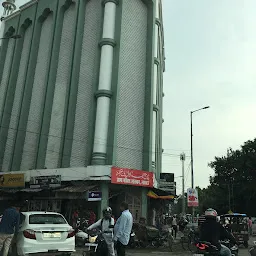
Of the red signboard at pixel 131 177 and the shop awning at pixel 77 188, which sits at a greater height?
the red signboard at pixel 131 177

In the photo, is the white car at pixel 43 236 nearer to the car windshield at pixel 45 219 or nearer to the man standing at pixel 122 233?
the car windshield at pixel 45 219

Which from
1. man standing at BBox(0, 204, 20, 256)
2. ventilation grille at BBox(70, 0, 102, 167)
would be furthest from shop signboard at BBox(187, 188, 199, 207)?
man standing at BBox(0, 204, 20, 256)

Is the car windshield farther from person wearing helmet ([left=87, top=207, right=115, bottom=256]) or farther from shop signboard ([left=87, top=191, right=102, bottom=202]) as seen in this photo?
shop signboard ([left=87, top=191, right=102, bottom=202])

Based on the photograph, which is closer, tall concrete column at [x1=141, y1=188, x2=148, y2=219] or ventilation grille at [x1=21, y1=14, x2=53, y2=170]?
tall concrete column at [x1=141, y1=188, x2=148, y2=219]

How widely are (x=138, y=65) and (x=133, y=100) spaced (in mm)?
3337

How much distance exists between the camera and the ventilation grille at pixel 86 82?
27.0 m

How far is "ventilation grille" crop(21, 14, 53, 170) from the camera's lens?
1208 inches

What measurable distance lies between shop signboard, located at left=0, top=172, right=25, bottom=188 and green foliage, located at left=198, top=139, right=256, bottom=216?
33.9 m

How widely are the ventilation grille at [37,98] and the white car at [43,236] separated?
66.4ft

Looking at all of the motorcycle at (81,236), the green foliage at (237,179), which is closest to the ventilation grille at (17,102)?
the motorcycle at (81,236)

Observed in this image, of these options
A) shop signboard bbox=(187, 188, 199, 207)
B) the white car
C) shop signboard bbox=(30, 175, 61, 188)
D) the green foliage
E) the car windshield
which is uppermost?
the green foliage

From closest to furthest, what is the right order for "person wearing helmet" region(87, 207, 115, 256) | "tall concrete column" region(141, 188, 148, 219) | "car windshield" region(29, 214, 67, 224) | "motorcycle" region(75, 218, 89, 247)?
"person wearing helmet" region(87, 207, 115, 256) → "car windshield" region(29, 214, 67, 224) → "motorcycle" region(75, 218, 89, 247) → "tall concrete column" region(141, 188, 148, 219)

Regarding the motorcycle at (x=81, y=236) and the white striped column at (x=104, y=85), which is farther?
the white striped column at (x=104, y=85)

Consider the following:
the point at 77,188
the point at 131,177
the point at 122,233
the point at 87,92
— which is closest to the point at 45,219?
the point at 122,233
